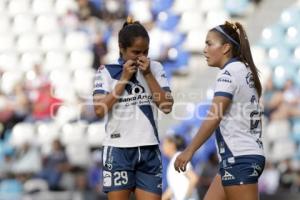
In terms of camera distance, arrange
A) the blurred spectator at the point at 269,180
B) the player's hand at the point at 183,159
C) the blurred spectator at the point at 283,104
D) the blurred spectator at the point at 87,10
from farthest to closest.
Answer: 1. the blurred spectator at the point at 87,10
2. the blurred spectator at the point at 283,104
3. the blurred spectator at the point at 269,180
4. the player's hand at the point at 183,159

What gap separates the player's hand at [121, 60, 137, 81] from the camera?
18.8 feet

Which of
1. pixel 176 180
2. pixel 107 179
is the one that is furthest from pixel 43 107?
pixel 107 179

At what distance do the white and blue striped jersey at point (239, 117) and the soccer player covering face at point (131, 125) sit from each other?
0.44 meters

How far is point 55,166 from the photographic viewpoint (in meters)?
12.5

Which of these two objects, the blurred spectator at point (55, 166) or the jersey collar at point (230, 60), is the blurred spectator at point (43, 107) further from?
the jersey collar at point (230, 60)

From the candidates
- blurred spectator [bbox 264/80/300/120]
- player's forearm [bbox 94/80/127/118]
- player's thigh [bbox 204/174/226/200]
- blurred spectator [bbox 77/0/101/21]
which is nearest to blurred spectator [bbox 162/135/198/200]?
player's thigh [bbox 204/174/226/200]

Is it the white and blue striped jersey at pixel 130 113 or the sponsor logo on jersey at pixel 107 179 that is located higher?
the white and blue striped jersey at pixel 130 113

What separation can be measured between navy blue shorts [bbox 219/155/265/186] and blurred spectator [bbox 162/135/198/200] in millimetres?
2491

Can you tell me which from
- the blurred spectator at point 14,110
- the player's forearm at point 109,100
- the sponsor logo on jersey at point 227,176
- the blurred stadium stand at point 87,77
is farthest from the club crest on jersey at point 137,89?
the blurred spectator at point 14,110

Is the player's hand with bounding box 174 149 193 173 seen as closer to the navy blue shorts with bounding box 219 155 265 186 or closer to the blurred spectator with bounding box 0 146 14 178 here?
the navy blue shorts with bounding box 219 155 265 186

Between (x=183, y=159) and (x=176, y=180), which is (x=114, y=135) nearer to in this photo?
(x=183, y=159)

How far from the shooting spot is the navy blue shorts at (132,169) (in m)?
5.87

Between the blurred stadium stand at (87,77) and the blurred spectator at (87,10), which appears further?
the blurred spectator at (87,10)

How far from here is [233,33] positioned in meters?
5.96
